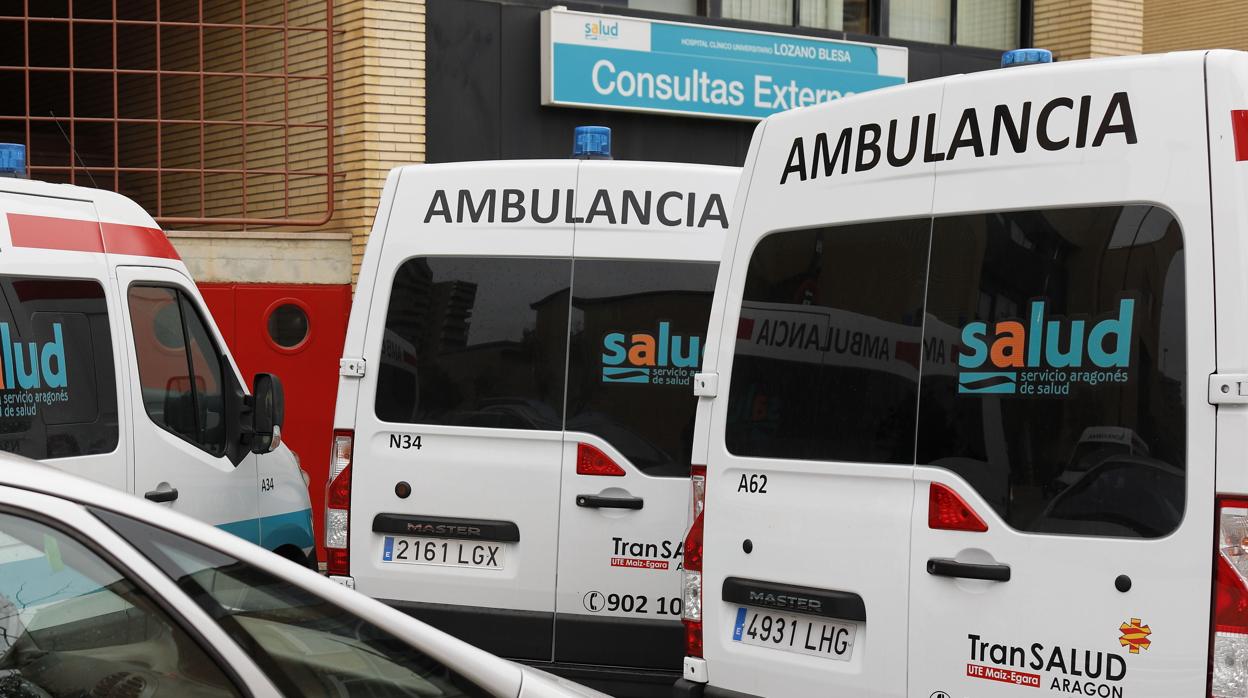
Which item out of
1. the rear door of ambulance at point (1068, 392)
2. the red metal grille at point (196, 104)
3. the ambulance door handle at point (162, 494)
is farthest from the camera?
the red metal grille at point (196, 104)

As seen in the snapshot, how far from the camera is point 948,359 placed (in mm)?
3789

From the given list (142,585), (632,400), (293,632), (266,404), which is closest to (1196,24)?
(632,400)

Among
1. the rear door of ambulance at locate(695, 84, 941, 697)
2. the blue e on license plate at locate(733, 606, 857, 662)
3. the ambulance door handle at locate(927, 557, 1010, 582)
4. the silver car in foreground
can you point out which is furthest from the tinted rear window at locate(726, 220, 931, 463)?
the silver car in foreground

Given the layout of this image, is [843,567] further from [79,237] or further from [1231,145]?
[79,237]

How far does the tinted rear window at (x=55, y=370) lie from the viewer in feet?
16.3

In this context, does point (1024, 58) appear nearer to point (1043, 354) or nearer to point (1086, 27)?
point (1043, 354)

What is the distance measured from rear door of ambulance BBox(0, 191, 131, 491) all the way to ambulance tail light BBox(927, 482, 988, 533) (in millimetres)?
2956

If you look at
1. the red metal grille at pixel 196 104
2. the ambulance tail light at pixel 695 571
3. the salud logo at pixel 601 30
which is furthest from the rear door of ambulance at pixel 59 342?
the salud logo at pixel 601 30

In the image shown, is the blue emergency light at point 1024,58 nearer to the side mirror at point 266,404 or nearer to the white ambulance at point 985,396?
the white ambulance at point 985,396

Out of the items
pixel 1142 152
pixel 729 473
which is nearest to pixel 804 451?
pixel 729 473

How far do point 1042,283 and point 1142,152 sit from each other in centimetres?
40

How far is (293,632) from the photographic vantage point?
2.51m

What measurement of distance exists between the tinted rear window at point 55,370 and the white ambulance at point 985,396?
7.67 feet

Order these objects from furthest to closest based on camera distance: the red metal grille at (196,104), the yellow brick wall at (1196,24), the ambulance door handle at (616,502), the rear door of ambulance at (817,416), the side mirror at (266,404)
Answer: the yellow brick wall at (1196,24)
the red metal grille at (196,104)
the side mirror at (266,404)
the ambulance door handle at (616,502)
the rear door of ambulance at (817,416)
